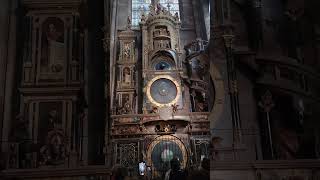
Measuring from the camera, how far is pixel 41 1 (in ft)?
30.2

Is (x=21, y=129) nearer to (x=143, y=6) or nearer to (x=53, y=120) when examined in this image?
(x=53, y=120)

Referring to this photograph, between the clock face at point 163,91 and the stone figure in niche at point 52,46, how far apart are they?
681cm

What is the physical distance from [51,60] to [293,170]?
5.23 meters

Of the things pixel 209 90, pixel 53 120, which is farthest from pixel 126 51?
pixel 53 120

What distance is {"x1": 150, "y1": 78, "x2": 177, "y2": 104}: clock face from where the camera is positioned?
15584mm

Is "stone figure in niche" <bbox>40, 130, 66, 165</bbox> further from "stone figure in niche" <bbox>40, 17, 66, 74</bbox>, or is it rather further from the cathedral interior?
"stone figure in niche" <bbox>40, 17, 66, 74</bbox>

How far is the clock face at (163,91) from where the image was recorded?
1558cm

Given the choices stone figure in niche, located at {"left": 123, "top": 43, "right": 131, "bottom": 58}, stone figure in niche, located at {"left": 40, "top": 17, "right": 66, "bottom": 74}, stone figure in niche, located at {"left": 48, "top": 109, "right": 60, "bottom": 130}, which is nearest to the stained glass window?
stone figure in niche, located at {"left": 123, "top": 43, "right": 131, "bottom": 58}

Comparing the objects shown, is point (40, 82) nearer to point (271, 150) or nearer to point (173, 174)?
point (173, 174)

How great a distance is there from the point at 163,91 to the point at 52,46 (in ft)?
23.2

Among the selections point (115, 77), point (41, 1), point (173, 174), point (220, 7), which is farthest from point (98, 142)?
point (115, 77)

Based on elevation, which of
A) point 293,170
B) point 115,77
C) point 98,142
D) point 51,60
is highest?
point 115,77

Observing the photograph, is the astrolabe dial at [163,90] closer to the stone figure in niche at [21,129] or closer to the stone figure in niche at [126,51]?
the stone figure in niche at [126,51]

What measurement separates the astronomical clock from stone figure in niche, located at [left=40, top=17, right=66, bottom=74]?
5682 millimetres
